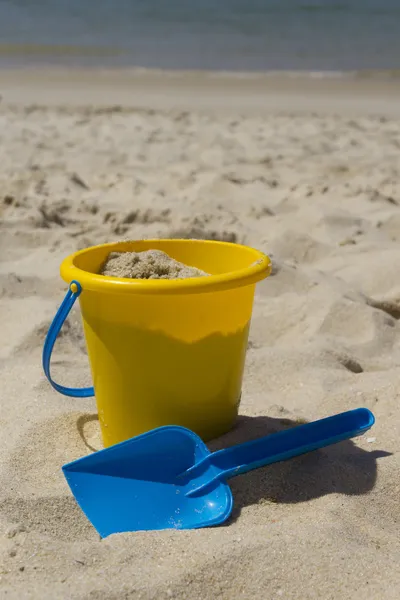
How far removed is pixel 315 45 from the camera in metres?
11.9

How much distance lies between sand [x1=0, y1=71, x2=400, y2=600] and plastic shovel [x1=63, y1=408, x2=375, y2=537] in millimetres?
40

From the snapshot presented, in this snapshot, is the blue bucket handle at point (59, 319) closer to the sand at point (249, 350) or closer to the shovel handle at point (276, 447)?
the sand at point (249, 350)

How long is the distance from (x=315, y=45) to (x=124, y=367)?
39.2 feet

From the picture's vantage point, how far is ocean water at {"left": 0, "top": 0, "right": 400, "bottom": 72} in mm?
10773

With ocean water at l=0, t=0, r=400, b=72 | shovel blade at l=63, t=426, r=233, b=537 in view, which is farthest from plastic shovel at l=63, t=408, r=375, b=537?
ocean water at l=0, t=0, r=400, b=72

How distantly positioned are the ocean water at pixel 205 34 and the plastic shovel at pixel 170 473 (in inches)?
381

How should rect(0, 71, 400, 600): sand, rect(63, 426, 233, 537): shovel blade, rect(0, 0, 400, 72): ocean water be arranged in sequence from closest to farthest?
rect(0, 71, 400, 600): sand → rect(63, 426, 233, 537): shovel blade → rect(0, 0, 400, 72): ocean water

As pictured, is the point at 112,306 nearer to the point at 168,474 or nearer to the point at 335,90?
the point at 168,474

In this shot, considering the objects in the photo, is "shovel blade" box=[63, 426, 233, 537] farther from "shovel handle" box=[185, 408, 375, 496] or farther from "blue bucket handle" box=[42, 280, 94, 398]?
"blue bucket handle" box=[42, 280, 94, 398]

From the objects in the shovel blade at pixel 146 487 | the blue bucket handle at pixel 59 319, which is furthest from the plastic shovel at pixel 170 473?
the blue bucket handle at pixel 59 319

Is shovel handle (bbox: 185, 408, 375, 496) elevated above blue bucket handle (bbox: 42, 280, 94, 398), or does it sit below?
below

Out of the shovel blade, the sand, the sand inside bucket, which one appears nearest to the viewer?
the sand

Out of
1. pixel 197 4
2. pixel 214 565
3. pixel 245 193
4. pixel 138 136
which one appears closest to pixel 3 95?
pixel 138 136

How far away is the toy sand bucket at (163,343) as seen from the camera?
1123mm
